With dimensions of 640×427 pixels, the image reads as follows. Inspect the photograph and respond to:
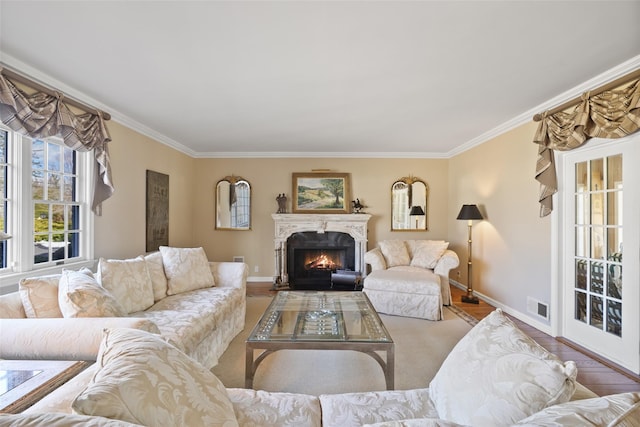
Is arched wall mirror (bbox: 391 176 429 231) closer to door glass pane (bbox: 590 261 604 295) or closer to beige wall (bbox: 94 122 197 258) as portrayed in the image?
door glass pane (bbox: 590 261 604 295)

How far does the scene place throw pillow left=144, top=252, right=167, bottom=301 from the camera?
2.73 meters

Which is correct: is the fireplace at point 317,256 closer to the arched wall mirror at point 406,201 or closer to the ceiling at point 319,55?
the arched wall mirror at point 406,201

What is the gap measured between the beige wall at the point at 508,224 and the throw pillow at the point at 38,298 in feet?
14.3

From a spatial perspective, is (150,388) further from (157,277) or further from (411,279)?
(411,279)

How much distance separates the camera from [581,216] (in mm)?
2824

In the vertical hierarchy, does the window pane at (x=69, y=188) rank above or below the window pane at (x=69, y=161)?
below

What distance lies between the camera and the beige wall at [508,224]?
10.6ft

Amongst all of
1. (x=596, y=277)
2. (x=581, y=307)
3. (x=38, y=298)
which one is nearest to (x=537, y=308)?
(x=581, y=307)

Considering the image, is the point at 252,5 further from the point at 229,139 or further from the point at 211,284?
the point at 229,139

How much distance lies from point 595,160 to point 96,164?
4.98 metres

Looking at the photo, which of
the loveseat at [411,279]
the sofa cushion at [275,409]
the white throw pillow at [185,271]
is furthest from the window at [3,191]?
the loveseat at [411,279]

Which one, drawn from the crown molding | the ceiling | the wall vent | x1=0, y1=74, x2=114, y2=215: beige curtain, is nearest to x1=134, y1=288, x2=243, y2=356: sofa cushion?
x1=0, y1=74, x2=114, y2=215: beige curtain

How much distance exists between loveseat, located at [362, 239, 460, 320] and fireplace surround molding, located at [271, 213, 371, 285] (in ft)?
2.22

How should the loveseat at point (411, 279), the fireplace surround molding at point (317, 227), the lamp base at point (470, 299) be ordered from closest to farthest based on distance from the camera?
the loveseat at point (411, 279), the lamp base at point (470, 299), the fireplace surround molding at point (317, 227)
